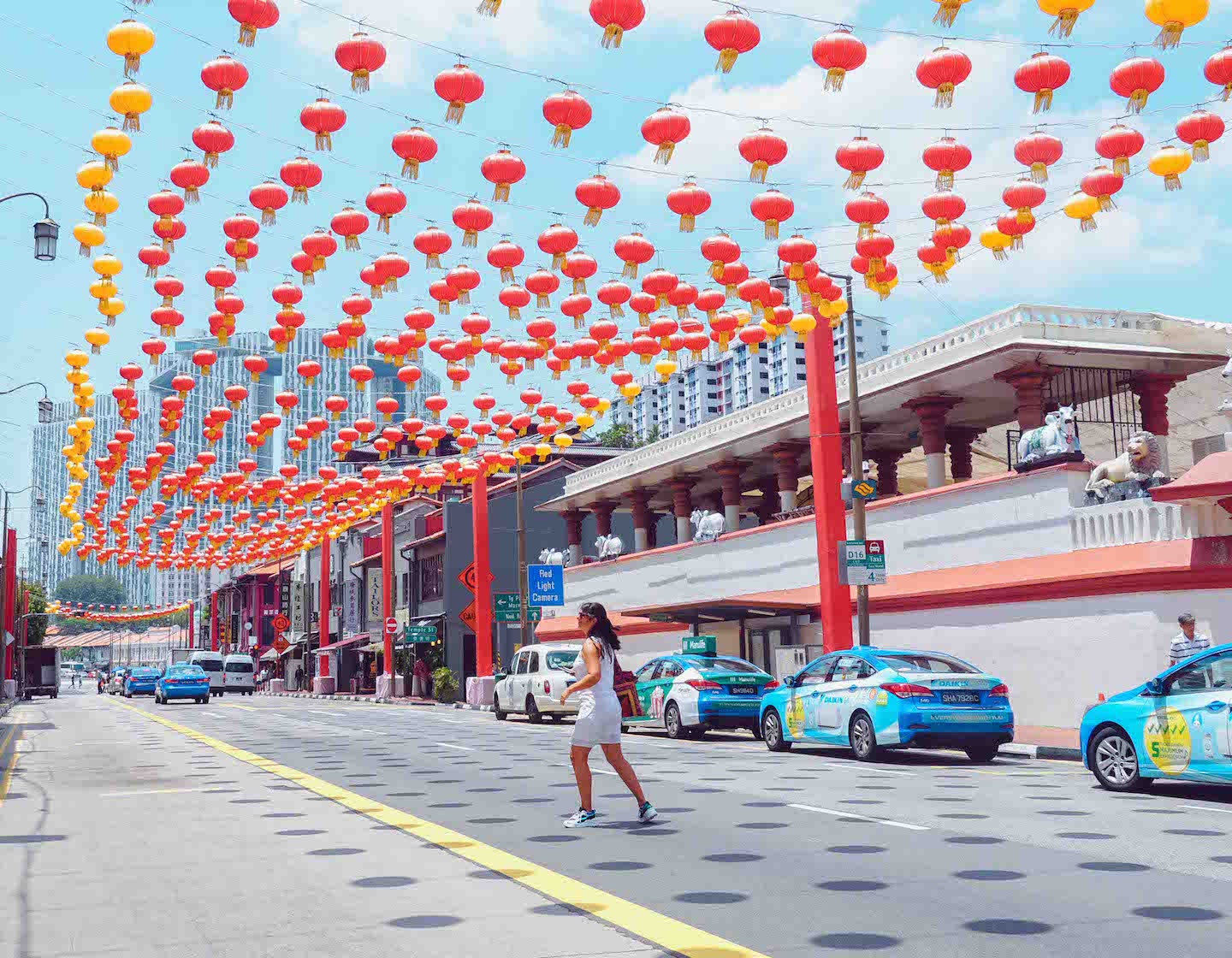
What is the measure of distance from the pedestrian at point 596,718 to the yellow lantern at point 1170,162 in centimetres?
830

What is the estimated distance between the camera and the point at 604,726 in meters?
11.4

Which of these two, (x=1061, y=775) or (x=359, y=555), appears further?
(x=359, y=555)

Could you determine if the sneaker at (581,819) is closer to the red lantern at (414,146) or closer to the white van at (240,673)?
the red lantern at (414,146)

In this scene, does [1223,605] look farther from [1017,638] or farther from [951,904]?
[951,904]

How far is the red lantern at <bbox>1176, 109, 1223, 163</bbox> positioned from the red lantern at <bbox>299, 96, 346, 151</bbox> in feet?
29.8

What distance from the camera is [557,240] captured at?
16859 millimetres

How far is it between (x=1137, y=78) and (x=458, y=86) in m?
6.84

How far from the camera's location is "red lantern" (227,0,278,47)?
11.8 meters

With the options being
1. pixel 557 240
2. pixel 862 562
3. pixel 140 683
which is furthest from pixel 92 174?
pixel 140 683

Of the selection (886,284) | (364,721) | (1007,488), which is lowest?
(364,721)

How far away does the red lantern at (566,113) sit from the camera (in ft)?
44.8

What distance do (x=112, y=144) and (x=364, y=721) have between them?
2383 cm

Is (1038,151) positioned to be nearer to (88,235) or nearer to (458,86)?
(458,86)

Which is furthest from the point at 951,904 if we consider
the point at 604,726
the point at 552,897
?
the point at 604,726
